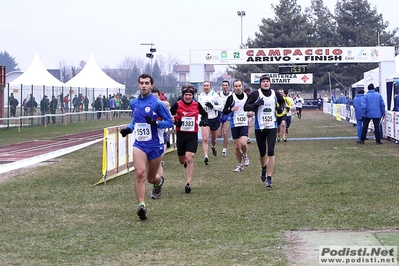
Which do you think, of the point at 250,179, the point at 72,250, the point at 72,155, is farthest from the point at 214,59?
the point at 72,250

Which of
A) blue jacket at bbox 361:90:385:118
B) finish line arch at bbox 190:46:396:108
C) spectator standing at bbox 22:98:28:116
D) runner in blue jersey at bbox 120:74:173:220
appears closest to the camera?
runner in blue jersey at bbox 120:74:173:220

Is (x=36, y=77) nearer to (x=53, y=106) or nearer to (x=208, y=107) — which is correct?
(x=53, y=106)

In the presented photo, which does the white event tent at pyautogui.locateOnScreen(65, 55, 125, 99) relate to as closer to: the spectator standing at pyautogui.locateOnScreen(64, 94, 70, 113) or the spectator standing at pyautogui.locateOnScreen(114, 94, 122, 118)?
the spectator standing at pyautogui.locateOnScreen(114, 94, 122, 118)

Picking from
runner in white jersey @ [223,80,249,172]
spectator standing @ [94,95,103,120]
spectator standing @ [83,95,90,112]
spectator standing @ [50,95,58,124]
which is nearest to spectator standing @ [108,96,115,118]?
spectator standing @ [94,95,103,120]

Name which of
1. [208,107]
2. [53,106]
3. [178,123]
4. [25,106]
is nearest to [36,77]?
[53,106]

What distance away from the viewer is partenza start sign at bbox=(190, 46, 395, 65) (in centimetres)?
2880

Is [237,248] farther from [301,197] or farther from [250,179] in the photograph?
[250,179]

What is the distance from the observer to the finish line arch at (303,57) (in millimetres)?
28531

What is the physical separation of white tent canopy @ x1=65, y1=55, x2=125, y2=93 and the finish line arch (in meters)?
30.9

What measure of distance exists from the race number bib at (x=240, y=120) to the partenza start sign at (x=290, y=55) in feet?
42.8

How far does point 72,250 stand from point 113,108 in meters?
48.9

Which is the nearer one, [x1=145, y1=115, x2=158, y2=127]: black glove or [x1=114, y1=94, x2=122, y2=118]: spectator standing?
[x1=145, y1=115, x2=158, y2=127]: black glove

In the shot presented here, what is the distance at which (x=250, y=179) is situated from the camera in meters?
14.4

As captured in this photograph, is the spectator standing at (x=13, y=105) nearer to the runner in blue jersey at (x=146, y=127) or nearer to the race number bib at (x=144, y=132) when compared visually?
the runner in blue jersey at (x=146, y=127)
